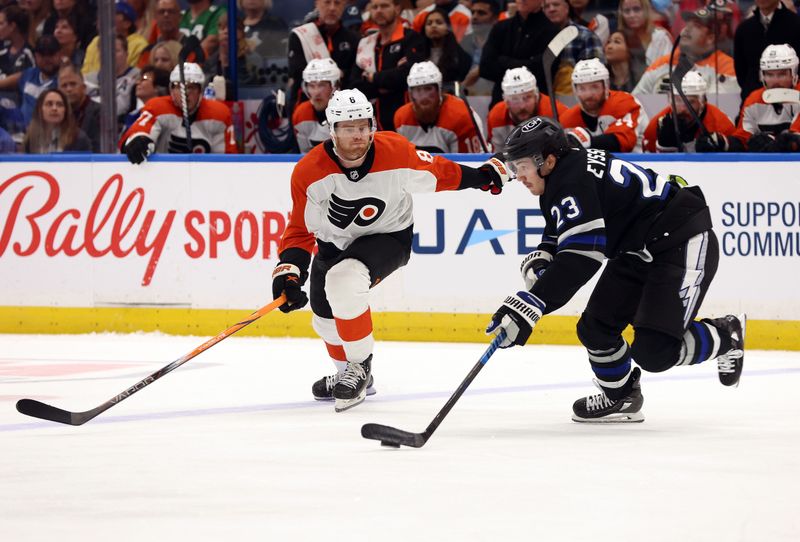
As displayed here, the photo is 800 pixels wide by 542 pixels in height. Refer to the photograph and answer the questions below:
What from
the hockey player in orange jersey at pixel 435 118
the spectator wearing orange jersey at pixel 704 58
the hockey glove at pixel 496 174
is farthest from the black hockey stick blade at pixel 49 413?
the spectator wearing orange jersey at pixel 704 58

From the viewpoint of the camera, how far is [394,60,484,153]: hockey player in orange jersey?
7.46m

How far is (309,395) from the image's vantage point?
17.9ft

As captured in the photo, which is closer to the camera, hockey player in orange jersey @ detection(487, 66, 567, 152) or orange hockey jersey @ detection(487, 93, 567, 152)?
hockey player in orange jersey @ detection(487, 66, 567, 152)

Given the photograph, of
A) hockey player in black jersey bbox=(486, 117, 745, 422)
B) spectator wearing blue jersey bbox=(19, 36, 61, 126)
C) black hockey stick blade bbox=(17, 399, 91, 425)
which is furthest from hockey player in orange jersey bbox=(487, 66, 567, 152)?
black hockey stick blade bbox=(17, 399, 91, 425)

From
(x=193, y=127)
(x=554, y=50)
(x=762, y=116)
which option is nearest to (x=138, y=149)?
(x=193, y=127)

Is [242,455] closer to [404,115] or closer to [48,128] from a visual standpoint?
[404,115]

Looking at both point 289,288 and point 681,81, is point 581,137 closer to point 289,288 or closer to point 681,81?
point 681,81

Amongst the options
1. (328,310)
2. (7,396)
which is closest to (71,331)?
(7,396)

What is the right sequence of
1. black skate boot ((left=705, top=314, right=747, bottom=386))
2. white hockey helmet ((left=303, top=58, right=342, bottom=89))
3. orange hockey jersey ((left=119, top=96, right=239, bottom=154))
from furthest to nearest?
1. orange hockey jersey ((left=119, top=96, right=239, bottom=154))
2. white hockey helmet ((left=303, top=58, right=342, bottom=89))
3. black skate boot ((left=705, top=314, right=747, bottom=386))

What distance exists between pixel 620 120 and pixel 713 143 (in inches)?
22.9

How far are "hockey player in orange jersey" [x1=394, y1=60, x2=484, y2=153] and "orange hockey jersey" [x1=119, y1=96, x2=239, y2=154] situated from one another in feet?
3.89

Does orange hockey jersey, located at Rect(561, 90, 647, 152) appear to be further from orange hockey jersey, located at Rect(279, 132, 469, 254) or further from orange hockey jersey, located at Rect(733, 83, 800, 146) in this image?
orange hockey jersey, located at Rect(279, 132, 469, 254)

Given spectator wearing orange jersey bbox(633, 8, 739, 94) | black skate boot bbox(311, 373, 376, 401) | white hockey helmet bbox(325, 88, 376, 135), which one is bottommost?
black skate boot bbox(311, 373, 376, 401)

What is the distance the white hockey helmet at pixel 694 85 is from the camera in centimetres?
717
